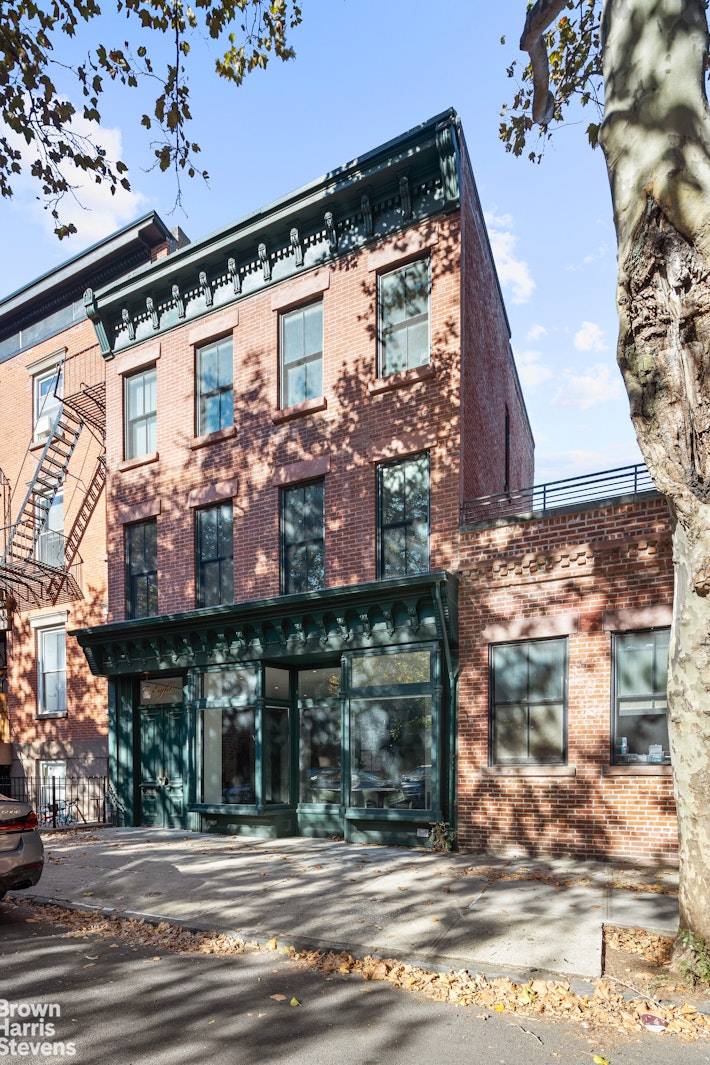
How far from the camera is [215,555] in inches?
621

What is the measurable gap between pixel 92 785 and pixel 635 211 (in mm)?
15834

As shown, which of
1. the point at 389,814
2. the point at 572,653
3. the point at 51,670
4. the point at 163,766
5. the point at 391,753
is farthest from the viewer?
the point at 51,670

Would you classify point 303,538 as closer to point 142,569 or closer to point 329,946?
point 142,569

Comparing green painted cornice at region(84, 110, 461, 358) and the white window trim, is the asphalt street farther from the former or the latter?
the white window trim

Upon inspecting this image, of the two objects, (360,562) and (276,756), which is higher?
(360,562)

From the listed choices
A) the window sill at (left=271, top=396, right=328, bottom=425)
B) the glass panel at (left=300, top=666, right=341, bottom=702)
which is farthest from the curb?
the window sill at (left=271, top=396, right=328, bottom=425)

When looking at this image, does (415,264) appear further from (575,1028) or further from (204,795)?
(575,1028)

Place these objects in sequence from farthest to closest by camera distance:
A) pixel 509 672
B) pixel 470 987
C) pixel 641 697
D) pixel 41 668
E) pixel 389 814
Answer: pixel 41 668
pixel 389 814
pixel 509 672
pixel 641 697
pixel 470 987

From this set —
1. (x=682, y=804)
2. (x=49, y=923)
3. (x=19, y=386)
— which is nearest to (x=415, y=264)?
(x=682, y=804)

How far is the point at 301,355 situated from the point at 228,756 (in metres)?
7.64

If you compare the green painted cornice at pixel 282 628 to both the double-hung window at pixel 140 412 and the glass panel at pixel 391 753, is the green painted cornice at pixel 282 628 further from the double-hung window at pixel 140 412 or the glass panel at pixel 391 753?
the double-hung window at pixel 140 412

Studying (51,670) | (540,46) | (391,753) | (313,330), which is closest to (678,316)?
(540,46)

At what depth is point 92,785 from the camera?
17375 millimetres

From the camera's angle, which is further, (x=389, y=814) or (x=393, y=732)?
(x=393, y=732)
